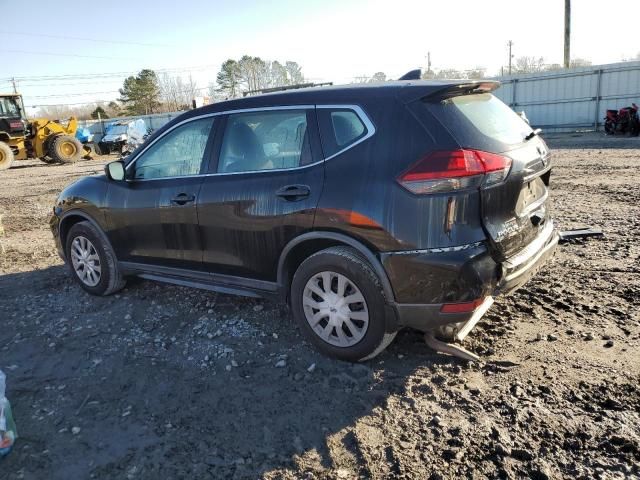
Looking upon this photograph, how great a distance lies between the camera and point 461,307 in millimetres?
2996

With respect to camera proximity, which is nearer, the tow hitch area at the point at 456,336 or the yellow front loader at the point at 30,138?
the tow hitch area at the point at 456,336

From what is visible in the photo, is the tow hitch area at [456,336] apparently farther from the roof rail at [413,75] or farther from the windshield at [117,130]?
the windshield at [117,130]

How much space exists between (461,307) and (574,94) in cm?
2229

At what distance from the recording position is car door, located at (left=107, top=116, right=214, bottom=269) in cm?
407

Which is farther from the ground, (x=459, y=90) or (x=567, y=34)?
(x=567, y=34)

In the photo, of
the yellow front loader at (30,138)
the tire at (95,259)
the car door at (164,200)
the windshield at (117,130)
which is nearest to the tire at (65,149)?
the yellow front loader at (30,138)

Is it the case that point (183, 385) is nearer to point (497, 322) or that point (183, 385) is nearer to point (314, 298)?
point (314, 298)

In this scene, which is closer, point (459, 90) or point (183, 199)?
point (459, 90)

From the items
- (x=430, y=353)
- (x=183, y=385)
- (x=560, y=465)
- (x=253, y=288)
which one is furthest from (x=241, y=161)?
(x=560, y=465)

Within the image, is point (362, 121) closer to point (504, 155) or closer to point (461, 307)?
point (504, 155)

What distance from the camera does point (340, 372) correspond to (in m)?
3.36

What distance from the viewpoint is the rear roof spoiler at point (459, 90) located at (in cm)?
311

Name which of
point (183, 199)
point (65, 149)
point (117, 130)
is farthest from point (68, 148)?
point (183, 199)

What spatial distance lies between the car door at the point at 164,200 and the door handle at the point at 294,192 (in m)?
0.90
